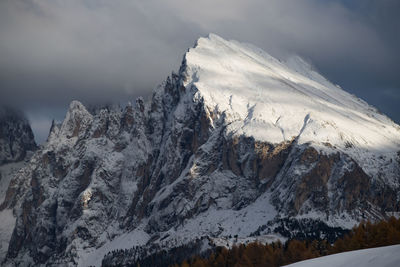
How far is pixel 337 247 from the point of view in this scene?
19112cm

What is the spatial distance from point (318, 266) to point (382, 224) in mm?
76237

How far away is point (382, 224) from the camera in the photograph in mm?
178750

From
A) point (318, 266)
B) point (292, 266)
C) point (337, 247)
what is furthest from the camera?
point (337, 247)

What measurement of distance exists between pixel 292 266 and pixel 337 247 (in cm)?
7679

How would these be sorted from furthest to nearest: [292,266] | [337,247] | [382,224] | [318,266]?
[337,247]
[382,224]
[292,266]
[318,266]

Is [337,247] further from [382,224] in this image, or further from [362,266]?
[362,266]

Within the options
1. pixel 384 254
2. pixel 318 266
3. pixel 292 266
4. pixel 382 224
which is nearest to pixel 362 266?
pixel 384 254

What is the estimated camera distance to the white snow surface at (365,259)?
307ft

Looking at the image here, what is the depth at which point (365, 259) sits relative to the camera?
100 m

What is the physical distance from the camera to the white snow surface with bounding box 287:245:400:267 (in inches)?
3685

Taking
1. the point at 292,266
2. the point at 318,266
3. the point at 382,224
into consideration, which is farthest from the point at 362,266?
the point at 382,224

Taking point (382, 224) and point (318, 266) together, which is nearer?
point (318, 266)

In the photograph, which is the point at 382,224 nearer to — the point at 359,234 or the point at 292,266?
the point at 359,234

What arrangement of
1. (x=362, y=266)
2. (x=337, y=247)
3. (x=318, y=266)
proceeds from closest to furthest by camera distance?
(x=362, y=266)
(x=318, y=266)
(x=337, y=247)
